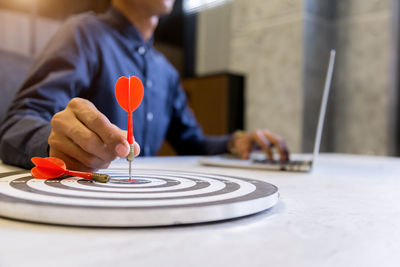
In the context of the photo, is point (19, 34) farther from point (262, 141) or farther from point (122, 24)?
point (262, 141)

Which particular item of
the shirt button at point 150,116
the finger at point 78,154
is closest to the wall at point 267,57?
the shirt button at point 150,116

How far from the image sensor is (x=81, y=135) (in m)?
0.49

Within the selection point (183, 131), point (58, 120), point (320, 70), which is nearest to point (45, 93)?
point (58, 120)

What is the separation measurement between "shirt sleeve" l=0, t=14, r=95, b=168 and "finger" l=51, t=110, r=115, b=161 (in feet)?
0.36

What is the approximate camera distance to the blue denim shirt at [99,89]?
2.53ft

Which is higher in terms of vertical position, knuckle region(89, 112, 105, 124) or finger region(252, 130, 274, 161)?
knuckle region(89, 112, 105, 124)

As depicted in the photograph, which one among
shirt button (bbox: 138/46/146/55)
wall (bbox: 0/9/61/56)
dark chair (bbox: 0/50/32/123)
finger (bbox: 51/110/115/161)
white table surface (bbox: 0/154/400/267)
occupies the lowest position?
white table surface (bbox: 0/154/400/267)

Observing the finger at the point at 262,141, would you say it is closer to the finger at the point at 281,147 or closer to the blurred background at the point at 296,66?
the finger at the point at 281,147

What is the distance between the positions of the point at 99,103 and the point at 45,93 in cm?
26

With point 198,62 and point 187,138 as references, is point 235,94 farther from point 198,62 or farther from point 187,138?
point 187,138

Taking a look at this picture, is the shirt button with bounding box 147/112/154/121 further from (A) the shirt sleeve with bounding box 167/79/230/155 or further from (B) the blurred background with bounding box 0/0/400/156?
(B) the blurred background with bounding box 0/0/400/156

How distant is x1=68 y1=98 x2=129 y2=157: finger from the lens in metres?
0.44

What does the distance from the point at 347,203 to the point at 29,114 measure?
2.46 feet

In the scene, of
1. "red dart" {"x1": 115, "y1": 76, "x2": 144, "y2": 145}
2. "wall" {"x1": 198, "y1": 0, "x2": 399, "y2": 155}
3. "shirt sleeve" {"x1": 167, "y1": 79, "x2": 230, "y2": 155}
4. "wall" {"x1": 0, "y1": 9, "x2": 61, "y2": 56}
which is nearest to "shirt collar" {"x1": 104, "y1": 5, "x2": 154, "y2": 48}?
"shirt sleeve" {"x1": 167, "y1": 79, "x2": 230, "y2": 155}
